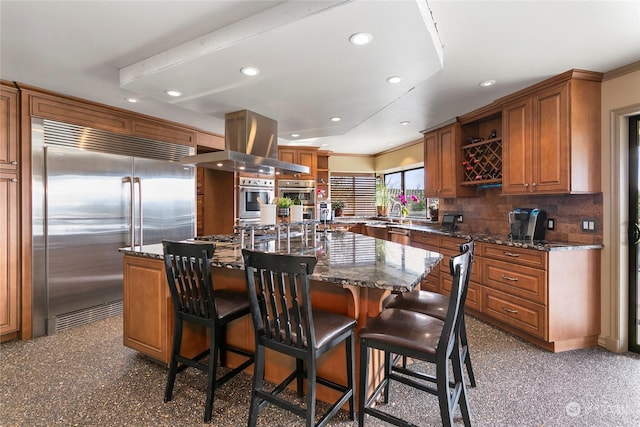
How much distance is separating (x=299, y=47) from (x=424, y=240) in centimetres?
337

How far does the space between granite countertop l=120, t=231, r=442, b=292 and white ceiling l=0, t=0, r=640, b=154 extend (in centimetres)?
136

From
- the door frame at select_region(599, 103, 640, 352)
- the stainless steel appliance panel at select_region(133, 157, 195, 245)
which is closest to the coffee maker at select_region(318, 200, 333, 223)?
the stainless steel appliance panel at select_region(133, 157, 195, 245)

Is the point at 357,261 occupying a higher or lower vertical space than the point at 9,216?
lower

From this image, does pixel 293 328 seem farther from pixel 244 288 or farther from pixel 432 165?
pixel 432 165

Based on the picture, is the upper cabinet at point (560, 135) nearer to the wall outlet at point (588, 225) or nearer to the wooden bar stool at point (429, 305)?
the wall outlet at point (588, 225)

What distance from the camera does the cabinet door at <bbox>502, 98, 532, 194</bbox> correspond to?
3252 mm

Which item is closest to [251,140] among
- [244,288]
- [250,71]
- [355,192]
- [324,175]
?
[250,71]

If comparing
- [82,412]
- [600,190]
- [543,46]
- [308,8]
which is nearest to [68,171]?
[82,412]

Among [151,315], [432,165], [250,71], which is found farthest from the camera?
[432,165]

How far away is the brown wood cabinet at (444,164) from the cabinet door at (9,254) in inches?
197

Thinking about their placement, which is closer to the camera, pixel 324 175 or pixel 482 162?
pixel 482 162

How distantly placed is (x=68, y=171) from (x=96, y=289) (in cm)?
130

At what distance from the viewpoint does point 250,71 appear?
2.31 meters

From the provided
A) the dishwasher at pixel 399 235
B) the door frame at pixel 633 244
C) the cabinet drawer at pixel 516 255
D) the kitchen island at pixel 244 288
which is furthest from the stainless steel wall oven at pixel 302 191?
the door frame at pixel 633 244
